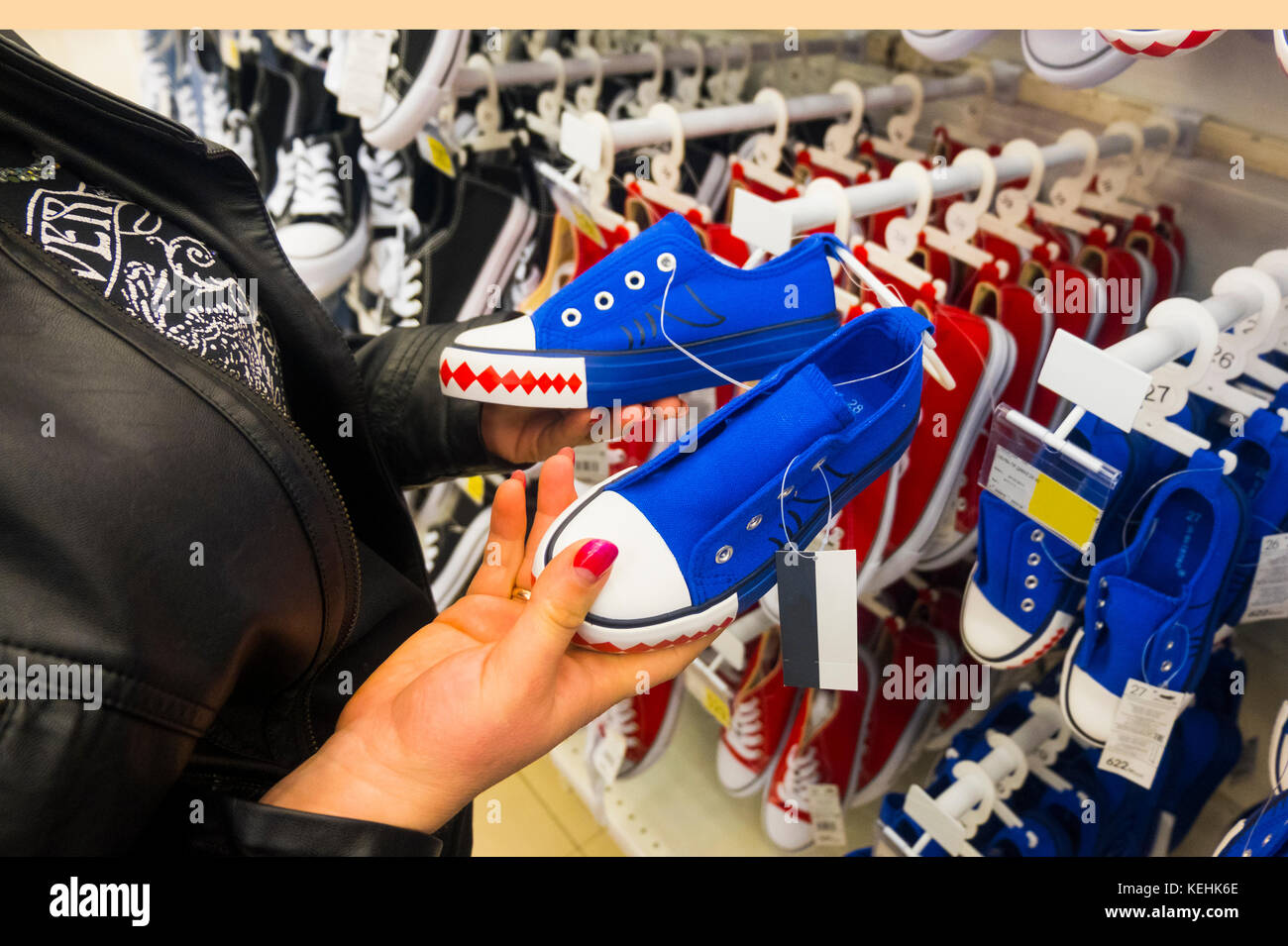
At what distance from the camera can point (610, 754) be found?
1593 mm

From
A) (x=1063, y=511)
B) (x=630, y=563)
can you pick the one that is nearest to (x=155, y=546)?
(x=630, y=563)

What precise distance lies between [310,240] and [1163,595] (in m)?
1.58

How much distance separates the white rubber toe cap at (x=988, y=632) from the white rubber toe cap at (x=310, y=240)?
1365 millimetres

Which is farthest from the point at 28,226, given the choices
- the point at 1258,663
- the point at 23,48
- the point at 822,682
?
the point at 1258,663

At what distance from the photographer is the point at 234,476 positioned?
53 centimetres

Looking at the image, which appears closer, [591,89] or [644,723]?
[591,89]

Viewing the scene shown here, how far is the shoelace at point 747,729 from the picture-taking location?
1.47 meters

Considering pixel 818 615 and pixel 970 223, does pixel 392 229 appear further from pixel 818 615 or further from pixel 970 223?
pixel 818 615

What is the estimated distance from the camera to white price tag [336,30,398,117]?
134cm

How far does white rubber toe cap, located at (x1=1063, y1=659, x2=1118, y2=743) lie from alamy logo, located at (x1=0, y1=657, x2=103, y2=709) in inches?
36.4

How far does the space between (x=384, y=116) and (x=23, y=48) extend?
0.87 metres
